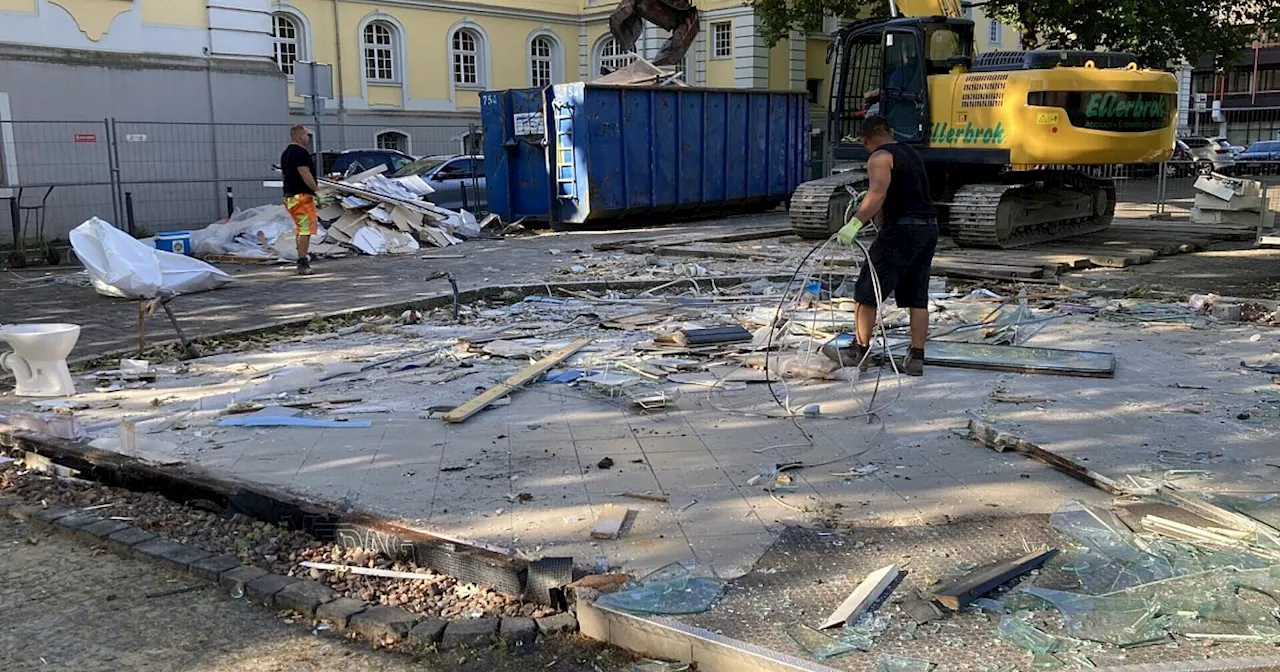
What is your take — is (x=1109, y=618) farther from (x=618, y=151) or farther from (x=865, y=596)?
(x=618, y=151)

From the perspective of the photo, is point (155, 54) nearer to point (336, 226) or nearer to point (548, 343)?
point (336, 226)

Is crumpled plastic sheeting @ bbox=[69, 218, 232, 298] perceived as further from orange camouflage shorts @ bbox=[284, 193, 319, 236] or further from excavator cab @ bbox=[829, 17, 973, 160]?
excavator cab @ bbox=[829, 17, 973, 160]

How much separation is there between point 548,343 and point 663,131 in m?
11.5

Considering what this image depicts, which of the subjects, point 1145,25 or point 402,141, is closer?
point 1145,25

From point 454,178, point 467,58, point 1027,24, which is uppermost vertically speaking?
point 467,58

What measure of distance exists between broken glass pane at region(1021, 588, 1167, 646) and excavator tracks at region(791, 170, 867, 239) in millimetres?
11574

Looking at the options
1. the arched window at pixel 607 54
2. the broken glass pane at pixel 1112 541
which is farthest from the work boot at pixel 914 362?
the arched window at pixel 607 54

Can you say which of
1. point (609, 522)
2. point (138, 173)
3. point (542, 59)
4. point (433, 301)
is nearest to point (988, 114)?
point (433, 301)

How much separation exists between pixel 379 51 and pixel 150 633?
3184 centimetres

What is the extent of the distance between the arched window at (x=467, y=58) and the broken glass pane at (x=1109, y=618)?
1321 inches

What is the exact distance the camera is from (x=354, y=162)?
20906 millimetres

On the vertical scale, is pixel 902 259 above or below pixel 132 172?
below

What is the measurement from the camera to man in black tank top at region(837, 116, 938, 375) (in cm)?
698

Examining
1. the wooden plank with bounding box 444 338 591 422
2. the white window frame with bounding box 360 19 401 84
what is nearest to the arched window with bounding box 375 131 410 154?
the white window frame with bounding box 360 19 401 84
